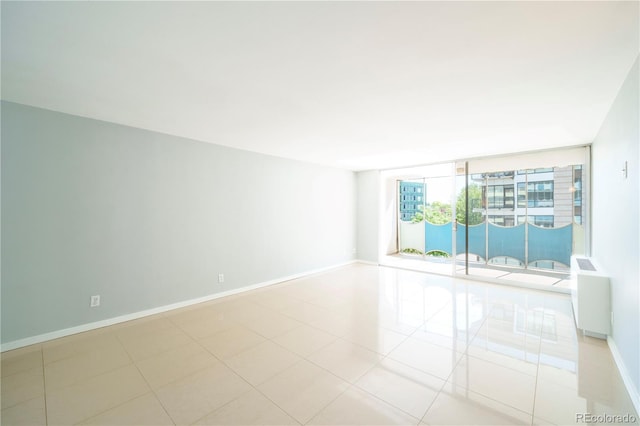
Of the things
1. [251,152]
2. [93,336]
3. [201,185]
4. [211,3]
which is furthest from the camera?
[251,152]

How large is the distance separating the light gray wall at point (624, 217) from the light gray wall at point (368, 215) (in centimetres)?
417

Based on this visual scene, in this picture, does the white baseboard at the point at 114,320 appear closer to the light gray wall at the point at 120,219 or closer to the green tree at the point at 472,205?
the light gray wall at the point at 120,219

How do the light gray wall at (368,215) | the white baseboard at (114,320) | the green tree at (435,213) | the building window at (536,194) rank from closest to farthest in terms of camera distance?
1. the white baseboard at (114,320)
2. the building window at (536,194)
3. the light gray wall at (368,215)
4. the green tree at (435,213)

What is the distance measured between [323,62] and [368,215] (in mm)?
5342

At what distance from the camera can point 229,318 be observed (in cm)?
347

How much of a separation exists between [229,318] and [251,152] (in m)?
2.81

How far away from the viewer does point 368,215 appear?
698 cm

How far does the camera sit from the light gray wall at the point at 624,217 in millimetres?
1921

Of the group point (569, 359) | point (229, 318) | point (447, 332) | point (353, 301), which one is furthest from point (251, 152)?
point (569, 359)

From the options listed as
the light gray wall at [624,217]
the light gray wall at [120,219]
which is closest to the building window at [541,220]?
the light gray wall at [624,217]

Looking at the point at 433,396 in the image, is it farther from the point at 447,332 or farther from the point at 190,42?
the point at 190,42

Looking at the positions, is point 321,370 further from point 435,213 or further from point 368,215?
point 435,213

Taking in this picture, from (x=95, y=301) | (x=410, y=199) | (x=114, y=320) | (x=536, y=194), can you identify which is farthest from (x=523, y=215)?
(x=95, y=301)

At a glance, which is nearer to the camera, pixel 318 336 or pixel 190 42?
pixel 190 42
